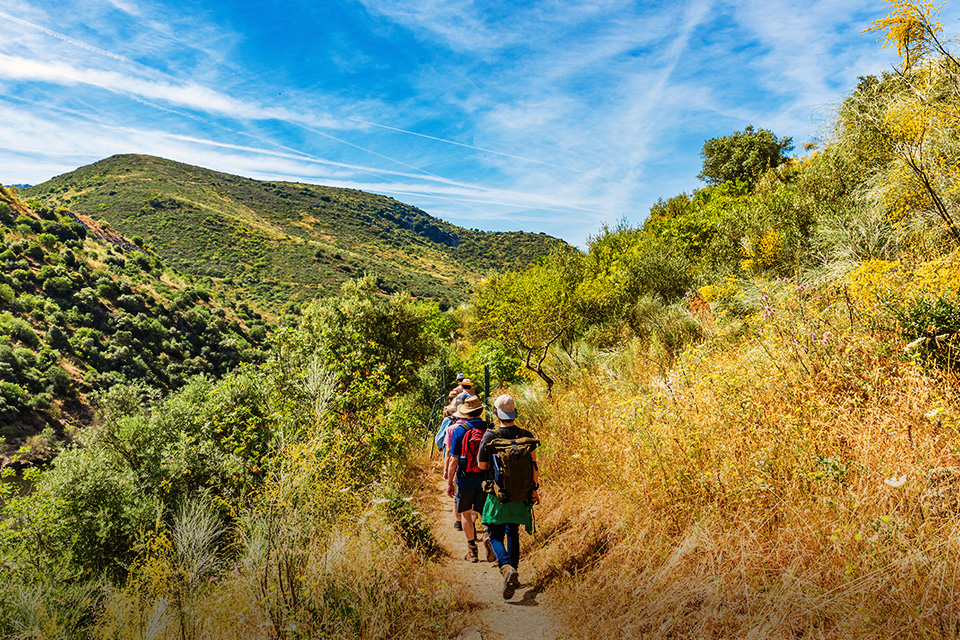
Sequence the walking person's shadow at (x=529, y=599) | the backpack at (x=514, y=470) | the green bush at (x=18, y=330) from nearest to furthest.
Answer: the walking person's shadow at (x=529, y=599) → the backpack at (x=514, y=470) → the green bush at (x=18, y=330)

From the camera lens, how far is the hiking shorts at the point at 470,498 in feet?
16.3

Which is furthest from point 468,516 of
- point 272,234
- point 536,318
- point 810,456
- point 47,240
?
point 272,234

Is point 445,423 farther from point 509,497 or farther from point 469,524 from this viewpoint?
point 509,497

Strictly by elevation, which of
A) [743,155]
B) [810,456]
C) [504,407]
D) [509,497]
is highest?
[743,155]

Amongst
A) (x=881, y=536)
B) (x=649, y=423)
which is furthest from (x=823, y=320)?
(x=881, y=536)

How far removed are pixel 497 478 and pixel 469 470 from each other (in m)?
0.70

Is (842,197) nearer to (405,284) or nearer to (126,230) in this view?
(405,284)

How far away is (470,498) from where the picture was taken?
498 cm

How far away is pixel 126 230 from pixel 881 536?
11055 cm

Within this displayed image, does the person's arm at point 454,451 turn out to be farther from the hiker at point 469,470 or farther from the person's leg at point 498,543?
the person's leg at point 498,543

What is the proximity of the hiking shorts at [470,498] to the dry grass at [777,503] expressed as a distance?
879mm

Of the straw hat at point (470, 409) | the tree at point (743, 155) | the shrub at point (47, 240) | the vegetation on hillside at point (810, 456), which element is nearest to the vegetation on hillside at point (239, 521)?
the straw hat at point (470, 409)

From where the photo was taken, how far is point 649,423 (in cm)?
500

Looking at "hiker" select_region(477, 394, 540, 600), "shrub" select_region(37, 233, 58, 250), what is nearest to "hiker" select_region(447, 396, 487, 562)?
"hiker" select_region(477, 394, 540, 600)
